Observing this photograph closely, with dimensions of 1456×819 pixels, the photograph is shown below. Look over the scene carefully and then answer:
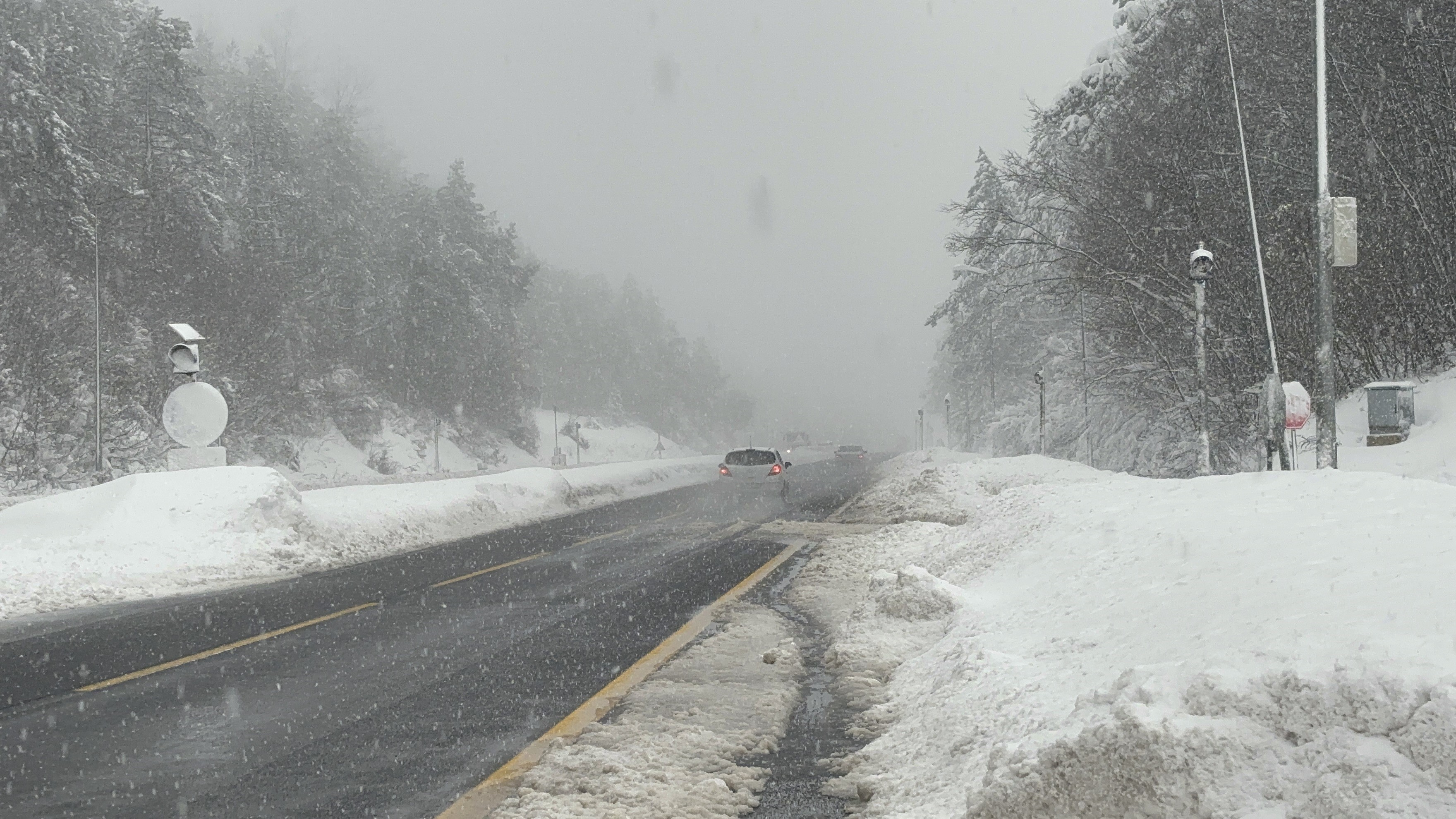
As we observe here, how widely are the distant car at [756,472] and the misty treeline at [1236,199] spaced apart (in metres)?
7.09

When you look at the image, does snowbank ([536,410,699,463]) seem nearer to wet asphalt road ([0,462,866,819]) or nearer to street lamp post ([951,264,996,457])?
street lamp post ([951,264,996,457])

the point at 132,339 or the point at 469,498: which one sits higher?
the point at 132,339

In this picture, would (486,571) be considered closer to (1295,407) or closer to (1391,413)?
(1295,407)

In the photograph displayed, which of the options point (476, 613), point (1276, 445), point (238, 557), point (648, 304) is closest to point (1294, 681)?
point (476, 613)

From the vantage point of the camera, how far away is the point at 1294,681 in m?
3.23

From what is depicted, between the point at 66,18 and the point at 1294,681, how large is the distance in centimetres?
4808

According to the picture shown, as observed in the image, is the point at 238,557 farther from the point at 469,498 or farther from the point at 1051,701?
the point at 1051,701

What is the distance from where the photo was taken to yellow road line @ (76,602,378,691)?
662 centimetres

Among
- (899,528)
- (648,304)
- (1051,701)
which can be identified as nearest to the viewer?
(1051,701)

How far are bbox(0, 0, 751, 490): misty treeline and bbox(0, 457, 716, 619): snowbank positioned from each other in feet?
47.4

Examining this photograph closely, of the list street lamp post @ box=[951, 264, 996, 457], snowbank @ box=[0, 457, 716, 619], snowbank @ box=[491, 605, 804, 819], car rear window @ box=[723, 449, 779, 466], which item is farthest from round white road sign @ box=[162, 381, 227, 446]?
street lamp post @ box=[951, 264, 996, 457]

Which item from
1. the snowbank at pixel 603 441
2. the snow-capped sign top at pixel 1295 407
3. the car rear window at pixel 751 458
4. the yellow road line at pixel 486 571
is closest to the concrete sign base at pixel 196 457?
the yellow road line at pixel 486 571

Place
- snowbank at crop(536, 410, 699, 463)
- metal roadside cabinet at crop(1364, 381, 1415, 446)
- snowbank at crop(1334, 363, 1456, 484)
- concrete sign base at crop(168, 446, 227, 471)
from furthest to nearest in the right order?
snowbank at crop(536, 410, 699, 463)
concrete sign base at crop(168, 446, 227, 471)
metal roadside cabinet at crop(1364, 381, 1415, 446)
snowbank at crop(1334, 363, 1456, 484)

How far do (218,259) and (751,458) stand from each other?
27.6 meters
